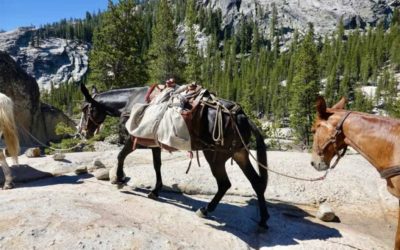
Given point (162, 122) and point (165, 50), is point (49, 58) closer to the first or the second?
point (165, 50)

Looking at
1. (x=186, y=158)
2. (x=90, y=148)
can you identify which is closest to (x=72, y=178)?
(x=186, y=158)

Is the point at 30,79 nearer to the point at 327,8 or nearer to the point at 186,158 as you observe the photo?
the point at 186,158

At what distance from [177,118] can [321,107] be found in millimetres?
2525

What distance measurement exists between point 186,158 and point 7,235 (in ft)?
20.8

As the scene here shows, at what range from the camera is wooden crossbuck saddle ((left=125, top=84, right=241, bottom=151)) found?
6.55 meters

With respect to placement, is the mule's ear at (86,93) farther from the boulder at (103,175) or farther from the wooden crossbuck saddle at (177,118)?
the boulder at (103,175)

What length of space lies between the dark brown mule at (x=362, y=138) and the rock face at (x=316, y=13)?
166 metres

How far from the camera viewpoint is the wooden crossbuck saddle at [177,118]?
655 centimetres

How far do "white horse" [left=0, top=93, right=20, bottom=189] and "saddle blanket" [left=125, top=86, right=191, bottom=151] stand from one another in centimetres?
265

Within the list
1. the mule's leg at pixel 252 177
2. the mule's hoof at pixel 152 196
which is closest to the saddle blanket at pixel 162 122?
the mule's leg at pixel 252 177

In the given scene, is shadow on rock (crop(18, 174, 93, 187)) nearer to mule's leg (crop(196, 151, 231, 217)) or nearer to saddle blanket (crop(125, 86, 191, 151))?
saddle blanket (crop(125, 86, 191, 151))

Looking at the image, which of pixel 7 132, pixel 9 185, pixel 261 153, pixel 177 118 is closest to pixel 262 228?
pixel 261 153

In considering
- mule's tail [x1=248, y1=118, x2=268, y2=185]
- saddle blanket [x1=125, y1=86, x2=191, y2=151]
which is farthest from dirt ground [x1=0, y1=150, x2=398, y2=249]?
saddle blanket [x1=125, y1=86, x2=191, y2=151]

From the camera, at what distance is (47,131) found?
29125mm
